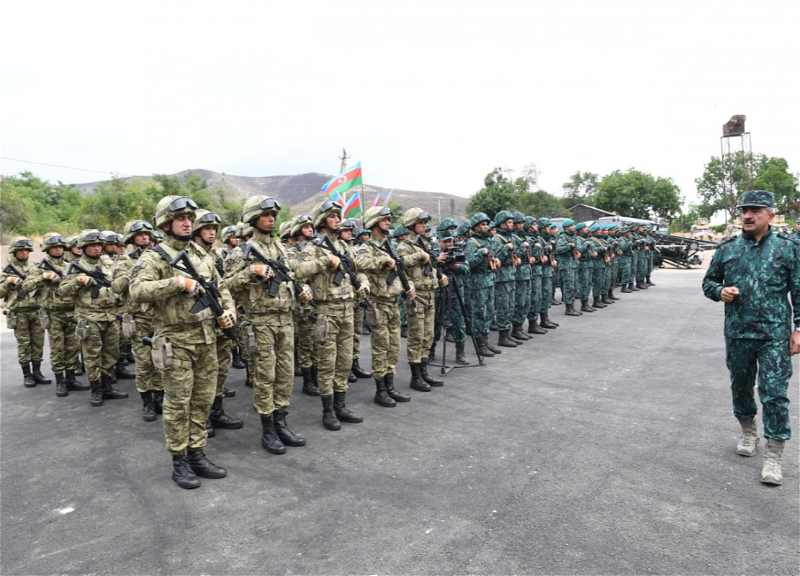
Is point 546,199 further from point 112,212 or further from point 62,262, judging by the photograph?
point 62,262

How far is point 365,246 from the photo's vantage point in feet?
20.0

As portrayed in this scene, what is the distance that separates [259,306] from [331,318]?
0.86m

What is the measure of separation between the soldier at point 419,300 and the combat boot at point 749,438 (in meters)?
3.28

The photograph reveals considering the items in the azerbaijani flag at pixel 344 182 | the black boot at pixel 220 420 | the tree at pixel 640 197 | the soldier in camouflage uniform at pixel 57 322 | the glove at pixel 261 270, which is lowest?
the black boot at pixel 220 420

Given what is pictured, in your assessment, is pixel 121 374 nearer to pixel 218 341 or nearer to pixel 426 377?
pixel 218 341

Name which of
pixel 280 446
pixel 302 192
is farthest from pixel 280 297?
pixel 302 192

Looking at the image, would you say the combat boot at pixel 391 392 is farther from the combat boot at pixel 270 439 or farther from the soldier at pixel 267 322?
the combat boot at pixel 270 439

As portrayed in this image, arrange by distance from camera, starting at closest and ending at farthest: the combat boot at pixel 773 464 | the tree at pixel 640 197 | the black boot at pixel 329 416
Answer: the combat boot at pixel 773 464
the black boot at pixel 329 416
the tree at pixel 640 197

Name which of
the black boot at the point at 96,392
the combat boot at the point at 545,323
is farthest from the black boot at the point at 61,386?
the combat boot at the point at 545,323

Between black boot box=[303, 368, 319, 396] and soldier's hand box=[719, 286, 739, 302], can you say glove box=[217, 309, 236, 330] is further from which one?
soldier's hand box=[719, 286, 739, 302]

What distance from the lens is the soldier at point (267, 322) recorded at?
15.3 ft

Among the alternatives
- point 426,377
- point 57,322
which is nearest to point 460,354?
point 426,377

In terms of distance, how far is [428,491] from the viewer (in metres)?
3.79

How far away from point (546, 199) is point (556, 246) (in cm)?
3577
